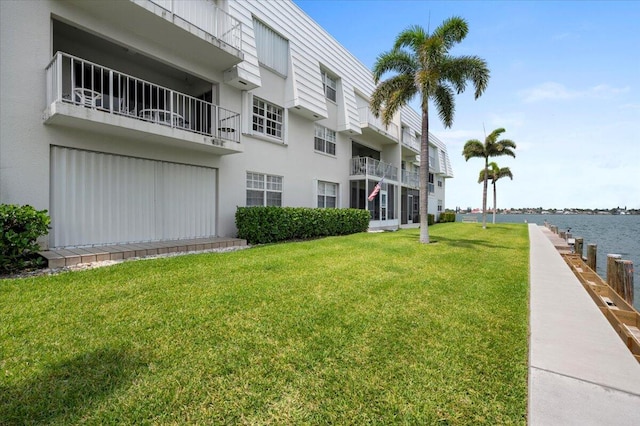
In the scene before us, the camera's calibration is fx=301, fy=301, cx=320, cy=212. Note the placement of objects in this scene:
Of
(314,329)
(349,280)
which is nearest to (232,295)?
(314,329)

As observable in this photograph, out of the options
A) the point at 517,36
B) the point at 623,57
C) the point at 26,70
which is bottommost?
the point at 26,70

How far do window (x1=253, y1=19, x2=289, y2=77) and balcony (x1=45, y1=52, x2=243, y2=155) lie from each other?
11.8ft

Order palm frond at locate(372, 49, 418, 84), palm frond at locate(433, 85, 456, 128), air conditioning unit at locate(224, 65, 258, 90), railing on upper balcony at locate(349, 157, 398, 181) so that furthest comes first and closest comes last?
railing on upper balcony at locate(349, 157, 398, 181) < palm frond at locate(433, 85, 456, 128) < palm frond at locate(372, 49, 418, 84) < air conditioning unit at locate(224, 65, 258, 90)

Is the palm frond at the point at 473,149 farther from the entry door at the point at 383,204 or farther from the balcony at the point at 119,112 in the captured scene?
the balcony at the point at 119,112

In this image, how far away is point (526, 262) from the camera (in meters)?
8.99

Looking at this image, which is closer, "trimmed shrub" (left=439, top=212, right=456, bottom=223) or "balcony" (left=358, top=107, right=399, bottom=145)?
"balcony" (left=358, top=107, right=399, bottom=145)

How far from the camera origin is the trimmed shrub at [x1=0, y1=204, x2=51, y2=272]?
5863mm

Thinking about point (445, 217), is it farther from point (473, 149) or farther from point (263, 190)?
point (263, 190)

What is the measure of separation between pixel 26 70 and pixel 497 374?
422 inches

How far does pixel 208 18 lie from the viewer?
402 inches

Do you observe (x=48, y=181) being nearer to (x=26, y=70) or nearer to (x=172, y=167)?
(x=26, y=70)

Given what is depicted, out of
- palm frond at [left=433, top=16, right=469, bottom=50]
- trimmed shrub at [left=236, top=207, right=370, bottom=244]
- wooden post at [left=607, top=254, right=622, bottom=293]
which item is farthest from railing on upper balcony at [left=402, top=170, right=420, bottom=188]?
wooden post at [left=607, top=254, right=622, bottom=293]

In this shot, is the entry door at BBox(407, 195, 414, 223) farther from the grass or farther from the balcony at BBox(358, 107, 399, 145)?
the grass

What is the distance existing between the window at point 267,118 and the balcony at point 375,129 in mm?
6012
